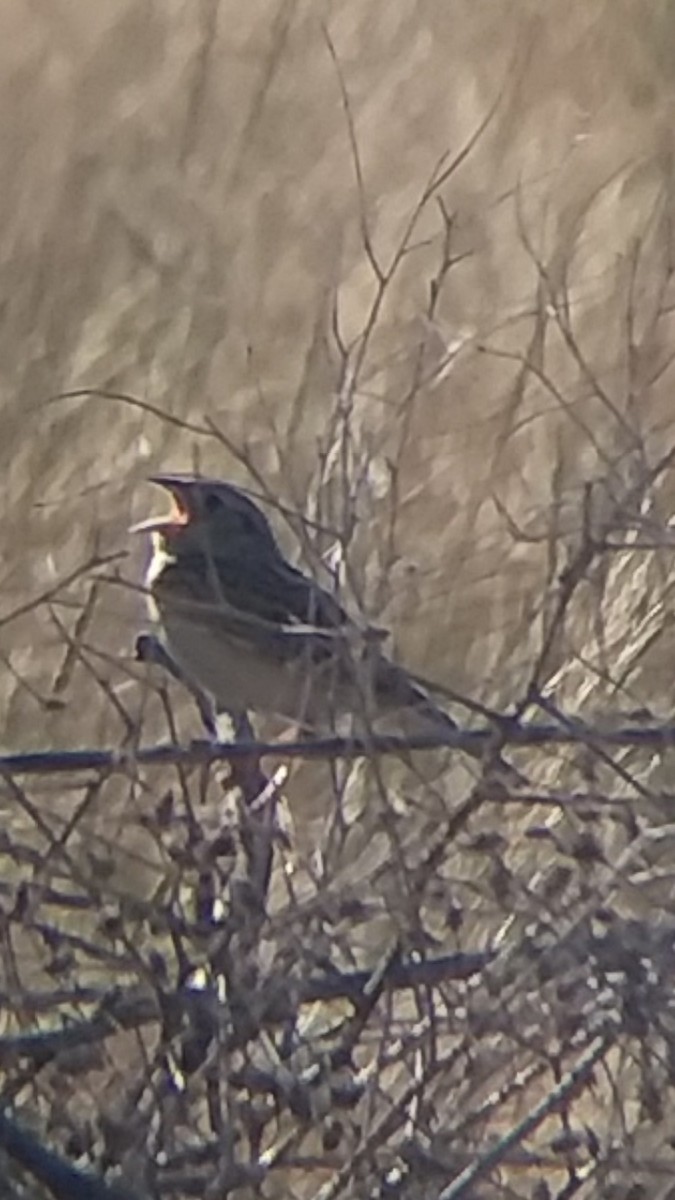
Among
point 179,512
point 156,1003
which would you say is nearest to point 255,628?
point 156,1003

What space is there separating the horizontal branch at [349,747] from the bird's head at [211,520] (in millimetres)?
1372

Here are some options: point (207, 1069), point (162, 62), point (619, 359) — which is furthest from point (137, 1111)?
point (162, 62)

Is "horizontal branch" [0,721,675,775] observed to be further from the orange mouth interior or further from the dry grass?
the orange mouth interior

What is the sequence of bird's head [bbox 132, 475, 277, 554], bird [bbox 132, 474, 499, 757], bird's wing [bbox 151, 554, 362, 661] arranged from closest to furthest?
1. bird [bbox 132, 474, 499, 757]
2. bird's wing [bbox 151, 554, 362, 661]
3. bird's head [bbox 132, 475, 277, 554]

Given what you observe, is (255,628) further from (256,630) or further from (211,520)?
(211,520)

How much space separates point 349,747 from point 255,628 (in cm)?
66

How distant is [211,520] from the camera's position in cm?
450

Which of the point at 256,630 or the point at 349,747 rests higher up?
the point at 256,630

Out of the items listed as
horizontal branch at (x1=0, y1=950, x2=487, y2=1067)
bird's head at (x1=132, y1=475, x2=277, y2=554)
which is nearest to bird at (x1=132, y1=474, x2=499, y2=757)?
bird's head at (x1=132, y1=475, x2=277, y2=554)

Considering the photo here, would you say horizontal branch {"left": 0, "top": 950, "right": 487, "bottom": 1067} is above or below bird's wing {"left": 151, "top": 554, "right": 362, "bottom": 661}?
below

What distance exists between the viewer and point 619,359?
5461 millimetres

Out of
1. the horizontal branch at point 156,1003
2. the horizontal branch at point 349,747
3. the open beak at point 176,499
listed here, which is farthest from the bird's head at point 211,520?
the horizontal branch at point 156,1003

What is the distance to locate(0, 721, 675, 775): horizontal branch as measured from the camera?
276cm

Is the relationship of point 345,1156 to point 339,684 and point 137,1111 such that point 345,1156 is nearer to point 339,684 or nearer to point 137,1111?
point 137,1111
